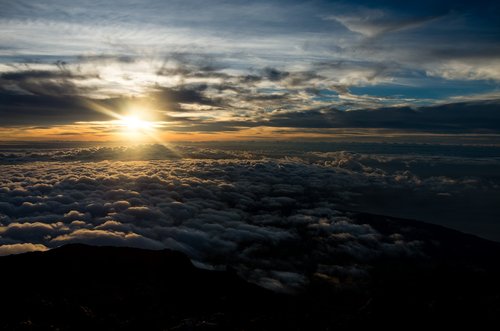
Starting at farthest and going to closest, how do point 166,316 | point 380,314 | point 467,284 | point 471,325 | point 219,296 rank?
1. point 467,284
2. point 219,296
3. point 166,316
4. point 380,314
5. point 471,325

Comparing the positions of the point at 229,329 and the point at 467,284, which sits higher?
the point at 229,329

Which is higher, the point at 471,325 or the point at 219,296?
the point at 471,325

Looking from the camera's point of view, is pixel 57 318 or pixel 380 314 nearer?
pixel 380 314

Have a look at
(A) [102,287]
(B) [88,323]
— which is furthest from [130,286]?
(B) [88,323]

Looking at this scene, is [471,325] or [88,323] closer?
[471,325]

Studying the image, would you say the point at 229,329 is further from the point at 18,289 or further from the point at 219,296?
the point at 18,289

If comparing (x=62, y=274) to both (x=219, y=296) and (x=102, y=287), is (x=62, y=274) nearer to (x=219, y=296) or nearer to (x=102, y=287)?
(x=102, y=287)

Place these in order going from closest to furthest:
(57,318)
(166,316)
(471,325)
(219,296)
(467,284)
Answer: (471,325), (57,318), (166,316), (219,296), (467,284)

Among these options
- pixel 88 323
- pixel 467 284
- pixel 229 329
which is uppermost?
pixel 229 329

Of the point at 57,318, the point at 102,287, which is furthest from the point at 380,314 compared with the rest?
the point at 102,287

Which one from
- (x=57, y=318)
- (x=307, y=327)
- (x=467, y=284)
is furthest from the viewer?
(x=467, y=284)
